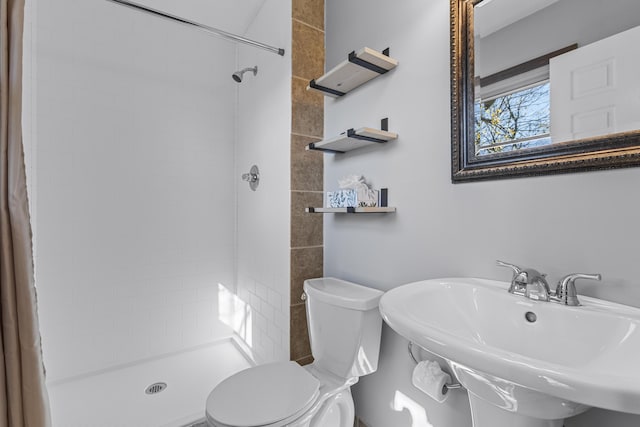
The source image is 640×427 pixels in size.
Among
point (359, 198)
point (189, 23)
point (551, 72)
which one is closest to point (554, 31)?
point (551, 72)

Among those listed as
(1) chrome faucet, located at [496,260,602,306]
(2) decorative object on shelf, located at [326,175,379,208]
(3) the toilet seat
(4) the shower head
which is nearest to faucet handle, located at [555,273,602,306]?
(1) chrome faucet, located at [496,260,602,306]

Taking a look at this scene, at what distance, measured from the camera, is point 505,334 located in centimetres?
79

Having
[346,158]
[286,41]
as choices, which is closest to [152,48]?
[286,41]

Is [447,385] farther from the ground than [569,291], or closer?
closer

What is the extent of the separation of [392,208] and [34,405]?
127 cm

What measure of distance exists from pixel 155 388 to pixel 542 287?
6.87 ft

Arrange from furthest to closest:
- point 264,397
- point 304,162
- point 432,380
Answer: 1. point 304,162
2. point 264,397
3. point 432,380

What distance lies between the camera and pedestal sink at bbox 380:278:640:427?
16.9 inches

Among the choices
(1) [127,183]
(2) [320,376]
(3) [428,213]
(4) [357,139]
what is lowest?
(2) [320,376]

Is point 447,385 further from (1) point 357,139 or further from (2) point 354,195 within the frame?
(1) point 357,139

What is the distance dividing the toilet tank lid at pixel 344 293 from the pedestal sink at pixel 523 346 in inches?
12.0

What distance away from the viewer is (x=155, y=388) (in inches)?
70.7

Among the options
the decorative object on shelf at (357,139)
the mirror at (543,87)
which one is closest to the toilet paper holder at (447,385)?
the mirror at (543,87)

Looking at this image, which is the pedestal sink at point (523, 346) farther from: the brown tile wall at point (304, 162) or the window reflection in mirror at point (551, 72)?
the brown tile wall at point (304, 162)
